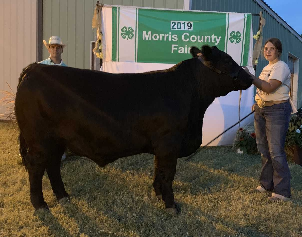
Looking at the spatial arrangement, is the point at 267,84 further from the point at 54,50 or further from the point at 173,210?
the point at 54,50

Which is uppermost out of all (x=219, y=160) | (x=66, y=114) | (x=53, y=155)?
(x=66, y=114)

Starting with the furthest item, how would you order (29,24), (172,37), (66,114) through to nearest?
(29,24), (172,37), (66,114)

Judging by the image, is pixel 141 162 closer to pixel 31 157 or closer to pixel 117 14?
pixel 31 157

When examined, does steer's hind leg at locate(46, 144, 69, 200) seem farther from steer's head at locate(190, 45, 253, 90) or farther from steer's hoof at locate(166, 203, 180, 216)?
steer's head at locate(190, 45, 253, 90)

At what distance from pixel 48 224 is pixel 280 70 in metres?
2.82

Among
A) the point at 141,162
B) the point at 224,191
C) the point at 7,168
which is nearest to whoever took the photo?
the point at 224,191

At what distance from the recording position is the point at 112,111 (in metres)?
2.69

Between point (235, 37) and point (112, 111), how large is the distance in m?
3.53

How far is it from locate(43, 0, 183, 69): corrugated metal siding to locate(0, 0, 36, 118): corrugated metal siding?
0.53 meters

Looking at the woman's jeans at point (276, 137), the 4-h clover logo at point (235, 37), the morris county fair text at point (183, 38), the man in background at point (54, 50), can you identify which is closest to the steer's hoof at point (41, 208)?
the man in background at point (54, 50)

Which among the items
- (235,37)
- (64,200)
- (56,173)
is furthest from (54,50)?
(235,37)

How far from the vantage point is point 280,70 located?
10.2ft

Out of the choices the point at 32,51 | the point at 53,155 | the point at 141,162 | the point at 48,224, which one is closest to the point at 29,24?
the point at 32,51

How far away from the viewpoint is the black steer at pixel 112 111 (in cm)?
269
